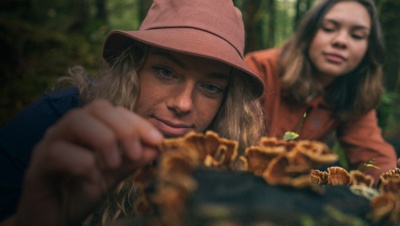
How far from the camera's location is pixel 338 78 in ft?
13.6

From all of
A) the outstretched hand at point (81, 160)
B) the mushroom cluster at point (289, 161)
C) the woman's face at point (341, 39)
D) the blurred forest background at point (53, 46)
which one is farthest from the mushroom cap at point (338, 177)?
the blurred forest background at point (53, 46)

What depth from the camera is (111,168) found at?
2.66ft

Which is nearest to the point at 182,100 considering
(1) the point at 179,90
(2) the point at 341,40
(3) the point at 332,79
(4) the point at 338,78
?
(1) the point at 179,90

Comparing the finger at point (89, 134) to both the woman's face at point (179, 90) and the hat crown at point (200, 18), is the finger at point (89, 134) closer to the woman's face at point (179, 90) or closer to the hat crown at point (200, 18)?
the woman's face at point (179, 90)

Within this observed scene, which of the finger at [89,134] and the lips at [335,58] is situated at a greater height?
the lips at [335,58]

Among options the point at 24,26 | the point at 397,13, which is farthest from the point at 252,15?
the point at 24,26

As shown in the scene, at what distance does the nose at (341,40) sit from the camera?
3.57m

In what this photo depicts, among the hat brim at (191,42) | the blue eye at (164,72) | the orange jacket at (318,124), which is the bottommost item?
the orange jacket at (318,124)

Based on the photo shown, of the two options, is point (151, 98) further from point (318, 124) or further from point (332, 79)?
point (332, 79)

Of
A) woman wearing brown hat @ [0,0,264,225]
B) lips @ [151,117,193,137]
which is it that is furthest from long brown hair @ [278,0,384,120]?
lips @ [151,117,193,137]

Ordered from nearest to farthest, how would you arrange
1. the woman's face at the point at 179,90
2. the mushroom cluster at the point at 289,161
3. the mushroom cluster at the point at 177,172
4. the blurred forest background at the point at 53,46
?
the mushroom cluster at the point at 177,172, the mushroom cluster at the point at 289,161, the woman's face at the point at 179,90, the blurred forest background at the point at 53,46

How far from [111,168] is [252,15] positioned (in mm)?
5789

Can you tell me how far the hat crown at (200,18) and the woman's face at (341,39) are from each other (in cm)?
219

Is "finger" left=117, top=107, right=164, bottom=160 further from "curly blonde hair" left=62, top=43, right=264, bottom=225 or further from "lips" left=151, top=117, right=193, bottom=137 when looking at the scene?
"curly blonde hair" left=62, top=43, right=264, bottom=225
